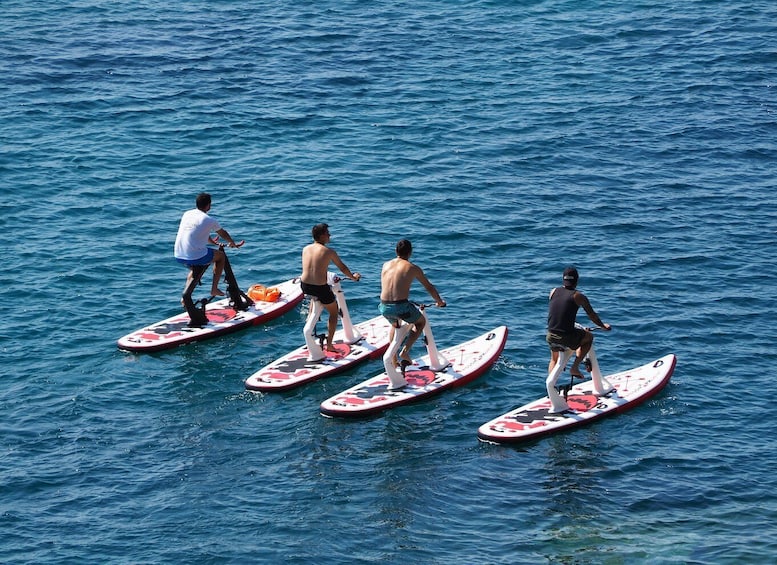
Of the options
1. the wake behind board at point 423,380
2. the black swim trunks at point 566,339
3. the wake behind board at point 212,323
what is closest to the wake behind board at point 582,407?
the black swim trunks at point 566,339

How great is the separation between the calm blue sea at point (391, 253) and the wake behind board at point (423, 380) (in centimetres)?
36

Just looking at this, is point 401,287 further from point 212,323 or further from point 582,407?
point 212,323

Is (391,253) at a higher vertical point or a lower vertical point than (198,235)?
lower

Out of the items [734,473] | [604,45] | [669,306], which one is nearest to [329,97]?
[604,45]

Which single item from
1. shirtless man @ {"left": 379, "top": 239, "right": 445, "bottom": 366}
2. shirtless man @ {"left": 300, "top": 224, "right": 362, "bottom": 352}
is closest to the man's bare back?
shirtless man @ {"left": 300, "top": 224, "right": 362, "bottom": 352}

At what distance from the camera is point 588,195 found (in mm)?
36219

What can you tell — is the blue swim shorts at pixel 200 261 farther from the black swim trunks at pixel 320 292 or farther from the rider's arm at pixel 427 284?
the rider's arm at pixel 427 284

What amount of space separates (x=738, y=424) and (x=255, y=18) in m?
33.4

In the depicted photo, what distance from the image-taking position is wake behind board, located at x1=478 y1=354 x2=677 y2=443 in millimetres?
23562

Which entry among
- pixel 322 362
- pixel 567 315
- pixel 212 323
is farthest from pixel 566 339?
pixel 212 323

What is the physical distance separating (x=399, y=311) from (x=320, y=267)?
1969 millimetres

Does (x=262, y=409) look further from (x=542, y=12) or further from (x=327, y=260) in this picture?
(x=542, y=12)

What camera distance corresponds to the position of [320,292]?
2584cm

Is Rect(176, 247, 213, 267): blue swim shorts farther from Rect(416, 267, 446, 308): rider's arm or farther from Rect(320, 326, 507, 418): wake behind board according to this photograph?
Rect(416, 267, 446, 308): rider's arm
